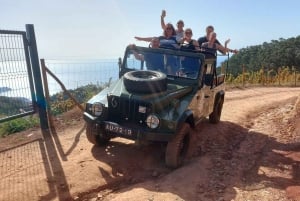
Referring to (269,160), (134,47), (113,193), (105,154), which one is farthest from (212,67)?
(113,193)

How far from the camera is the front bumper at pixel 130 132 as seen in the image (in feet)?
17.9

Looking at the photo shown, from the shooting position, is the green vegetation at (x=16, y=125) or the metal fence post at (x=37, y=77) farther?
the green vegetation at (x=16, y=125)

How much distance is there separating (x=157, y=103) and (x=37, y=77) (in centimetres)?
337

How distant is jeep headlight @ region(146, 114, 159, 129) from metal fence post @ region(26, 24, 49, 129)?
11.0 feet

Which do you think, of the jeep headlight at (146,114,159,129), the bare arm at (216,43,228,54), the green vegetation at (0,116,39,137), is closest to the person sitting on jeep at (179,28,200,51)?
the bare arm at (216,43,228,54)

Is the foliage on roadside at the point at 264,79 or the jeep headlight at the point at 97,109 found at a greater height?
the jeep headlight at the point at 97,109

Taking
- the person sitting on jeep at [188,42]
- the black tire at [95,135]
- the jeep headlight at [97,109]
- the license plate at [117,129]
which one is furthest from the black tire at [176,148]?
the person sitting on jeep at [188,42]

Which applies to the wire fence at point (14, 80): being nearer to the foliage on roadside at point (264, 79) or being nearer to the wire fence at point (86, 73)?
the wire fence at point (86, 73)

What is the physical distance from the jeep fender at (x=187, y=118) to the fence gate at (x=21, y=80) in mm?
3585

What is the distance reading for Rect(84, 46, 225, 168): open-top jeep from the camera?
557cm

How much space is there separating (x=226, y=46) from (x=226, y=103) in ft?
14.7

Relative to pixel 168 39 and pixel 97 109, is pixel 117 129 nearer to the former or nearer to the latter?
pixel 97 109

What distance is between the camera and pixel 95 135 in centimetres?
642

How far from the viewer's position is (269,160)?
21.3ft
